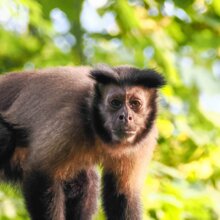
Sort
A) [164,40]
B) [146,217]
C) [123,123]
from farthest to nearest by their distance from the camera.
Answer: [164,40] → [146,217] → [123,123]

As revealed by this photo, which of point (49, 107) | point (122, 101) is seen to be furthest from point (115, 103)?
point (49, 107)

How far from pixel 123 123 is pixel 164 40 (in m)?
3.84

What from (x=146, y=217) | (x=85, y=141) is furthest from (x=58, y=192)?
(x=146, y=217)

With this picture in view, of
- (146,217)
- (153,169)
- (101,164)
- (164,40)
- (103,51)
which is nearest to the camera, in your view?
(101,164)

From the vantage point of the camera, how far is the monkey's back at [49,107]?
525 cm

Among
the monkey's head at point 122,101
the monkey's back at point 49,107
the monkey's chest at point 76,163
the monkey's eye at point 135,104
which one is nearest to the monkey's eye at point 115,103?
the monkey's head at point 122,101

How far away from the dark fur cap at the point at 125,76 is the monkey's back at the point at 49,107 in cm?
22

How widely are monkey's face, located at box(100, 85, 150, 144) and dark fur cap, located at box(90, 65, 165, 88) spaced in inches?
2.5

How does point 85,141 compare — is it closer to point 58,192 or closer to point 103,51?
point 58,192

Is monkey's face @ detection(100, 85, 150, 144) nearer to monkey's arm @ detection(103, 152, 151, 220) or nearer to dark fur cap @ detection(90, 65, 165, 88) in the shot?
dark fur cap @ detection(90, 65, 165, 88)

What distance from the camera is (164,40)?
874cm

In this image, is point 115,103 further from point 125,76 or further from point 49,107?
point 49,107

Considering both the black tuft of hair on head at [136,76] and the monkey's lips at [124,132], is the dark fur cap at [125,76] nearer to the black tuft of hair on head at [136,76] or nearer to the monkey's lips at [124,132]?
the black tuft of hair on head at [136,76]

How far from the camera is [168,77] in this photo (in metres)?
7.45
